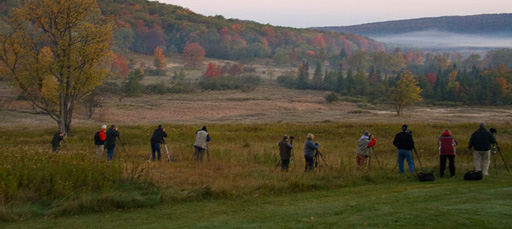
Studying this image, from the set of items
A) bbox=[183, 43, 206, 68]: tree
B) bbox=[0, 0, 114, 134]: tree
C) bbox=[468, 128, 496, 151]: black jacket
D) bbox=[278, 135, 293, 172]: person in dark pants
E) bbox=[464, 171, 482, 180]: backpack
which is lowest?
bbox=[464, 171, 482, 180]: backpack

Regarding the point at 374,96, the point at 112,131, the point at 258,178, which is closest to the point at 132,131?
the point at 112,131

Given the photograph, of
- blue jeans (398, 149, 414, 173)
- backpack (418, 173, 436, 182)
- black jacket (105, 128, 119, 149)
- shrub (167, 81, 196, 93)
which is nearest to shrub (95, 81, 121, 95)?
shrub (167, 81, 196, 93)

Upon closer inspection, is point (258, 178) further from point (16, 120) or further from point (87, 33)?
point (16, 120)

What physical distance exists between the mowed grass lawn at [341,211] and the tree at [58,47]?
22215 mm

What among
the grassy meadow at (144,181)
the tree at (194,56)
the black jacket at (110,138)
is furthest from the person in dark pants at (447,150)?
the tree at (194,56)

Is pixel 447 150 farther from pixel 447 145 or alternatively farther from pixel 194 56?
pixel 194 56

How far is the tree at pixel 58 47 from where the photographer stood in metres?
30.2

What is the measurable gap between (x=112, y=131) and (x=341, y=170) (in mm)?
9379

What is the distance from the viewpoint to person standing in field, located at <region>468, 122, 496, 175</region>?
48.6 ft

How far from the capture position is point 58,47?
30.6 metres

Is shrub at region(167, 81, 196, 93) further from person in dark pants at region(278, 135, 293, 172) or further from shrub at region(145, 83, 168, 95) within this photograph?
person in dark pants at region(278, 135, 293, 172)

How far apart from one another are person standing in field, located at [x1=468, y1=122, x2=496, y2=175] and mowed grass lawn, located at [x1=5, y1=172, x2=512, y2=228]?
1621mm

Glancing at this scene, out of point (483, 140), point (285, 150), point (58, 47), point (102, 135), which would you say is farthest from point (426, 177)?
point (58, 47)

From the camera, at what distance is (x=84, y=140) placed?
2917 centimetres
